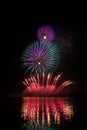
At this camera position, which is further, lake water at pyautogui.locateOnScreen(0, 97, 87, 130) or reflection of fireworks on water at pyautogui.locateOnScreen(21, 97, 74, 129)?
reflection of fireworks on water at pyautogui.locateOnScreen(21, 97, 74, 129)

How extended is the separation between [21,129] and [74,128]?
8903 mm

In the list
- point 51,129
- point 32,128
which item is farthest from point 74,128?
point 32,128

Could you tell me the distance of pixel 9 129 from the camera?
4138 centimetres

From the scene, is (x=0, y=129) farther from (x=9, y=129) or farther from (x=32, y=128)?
(x=32, y=128)

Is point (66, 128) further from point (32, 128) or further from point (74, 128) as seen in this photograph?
point (32, 128)

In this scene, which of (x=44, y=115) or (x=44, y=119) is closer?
(x=44, y=119)

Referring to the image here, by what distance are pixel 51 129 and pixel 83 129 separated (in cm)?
523

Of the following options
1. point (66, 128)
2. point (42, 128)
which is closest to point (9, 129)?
point (42, 128)

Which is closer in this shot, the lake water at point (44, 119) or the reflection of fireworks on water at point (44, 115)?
the lake water at point (44, 119)

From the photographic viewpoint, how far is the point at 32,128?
4266 centimetres

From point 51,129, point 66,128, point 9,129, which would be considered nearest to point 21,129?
point 9,129

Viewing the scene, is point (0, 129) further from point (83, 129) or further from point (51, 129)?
point (83, 129)

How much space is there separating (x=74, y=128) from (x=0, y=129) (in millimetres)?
12341

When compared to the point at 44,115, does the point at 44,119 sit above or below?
below
